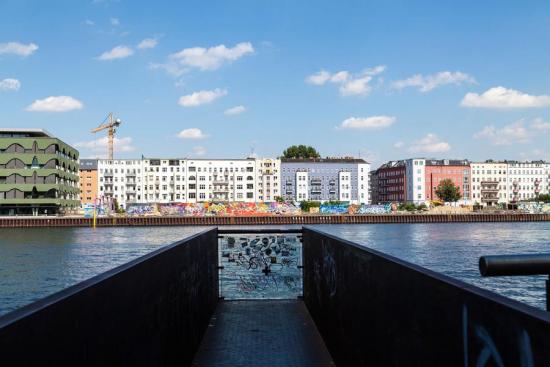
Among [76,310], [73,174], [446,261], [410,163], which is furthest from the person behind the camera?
[410,163]

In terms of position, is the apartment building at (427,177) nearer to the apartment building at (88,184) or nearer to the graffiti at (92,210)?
the graffiti at (92,210)

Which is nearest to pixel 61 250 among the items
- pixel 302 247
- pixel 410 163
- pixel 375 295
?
pixel 302 247

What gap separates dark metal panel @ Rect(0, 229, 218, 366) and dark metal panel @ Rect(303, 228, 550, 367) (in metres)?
1.75

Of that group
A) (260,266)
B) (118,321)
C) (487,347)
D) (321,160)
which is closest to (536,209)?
(321,160)

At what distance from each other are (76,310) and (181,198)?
177 m

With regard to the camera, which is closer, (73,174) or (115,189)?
(73,174)

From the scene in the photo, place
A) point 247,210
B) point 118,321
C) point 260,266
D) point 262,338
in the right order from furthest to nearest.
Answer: point 247,210 < point 260,266 < point 262,338 < point 118,321

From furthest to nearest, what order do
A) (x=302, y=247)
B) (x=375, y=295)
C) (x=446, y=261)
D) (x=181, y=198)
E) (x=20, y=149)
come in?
(x=181, y=198), (x=20, y=149), (x=446, y=261), (x=302, y=247), (x=375, y=295)

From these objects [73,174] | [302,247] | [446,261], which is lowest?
[446,261]

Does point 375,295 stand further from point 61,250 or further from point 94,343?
point 61,250

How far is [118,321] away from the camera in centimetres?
389

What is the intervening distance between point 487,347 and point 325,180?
7157 inches

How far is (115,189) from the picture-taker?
17950 cm

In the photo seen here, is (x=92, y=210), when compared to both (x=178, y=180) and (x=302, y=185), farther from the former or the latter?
(x=302, y=185)
